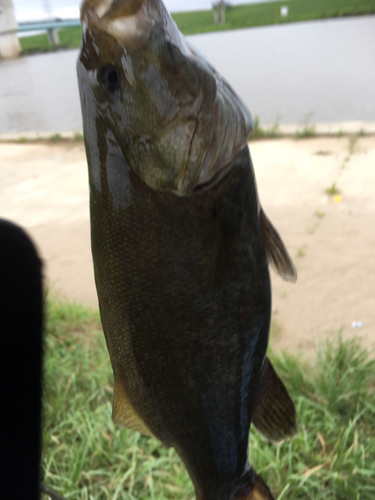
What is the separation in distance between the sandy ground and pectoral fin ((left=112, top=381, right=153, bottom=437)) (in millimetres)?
1690

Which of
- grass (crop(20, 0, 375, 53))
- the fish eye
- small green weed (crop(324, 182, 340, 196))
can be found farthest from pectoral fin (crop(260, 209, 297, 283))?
small green weed (crop(324, 182, 340, 196))

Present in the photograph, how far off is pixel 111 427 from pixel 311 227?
2.10m

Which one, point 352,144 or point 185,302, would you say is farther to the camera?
point 352,144

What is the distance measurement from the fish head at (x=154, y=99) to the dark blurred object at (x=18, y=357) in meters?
0.65

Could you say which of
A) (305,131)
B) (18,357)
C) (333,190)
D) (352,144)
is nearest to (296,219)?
(333,190)

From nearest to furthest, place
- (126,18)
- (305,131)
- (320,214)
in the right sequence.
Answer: (126,18)
(320,214)
(305,131)

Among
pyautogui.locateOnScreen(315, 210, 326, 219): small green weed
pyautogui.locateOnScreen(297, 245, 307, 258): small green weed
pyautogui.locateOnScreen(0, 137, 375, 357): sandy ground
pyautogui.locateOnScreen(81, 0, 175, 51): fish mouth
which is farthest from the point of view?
pyautogui.locateOnScreen(315, 210, 326, 219): small green weed

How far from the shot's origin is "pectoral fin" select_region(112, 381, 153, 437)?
27.1 inches

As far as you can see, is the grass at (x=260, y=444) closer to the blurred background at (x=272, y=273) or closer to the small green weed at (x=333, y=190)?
the blurred background at (x=272, y=273)

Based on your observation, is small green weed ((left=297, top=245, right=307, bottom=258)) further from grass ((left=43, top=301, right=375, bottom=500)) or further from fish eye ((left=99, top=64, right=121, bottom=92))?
fish eye ((left=99, top=64, right=121, bottom=92))

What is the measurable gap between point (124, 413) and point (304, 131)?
411 cm

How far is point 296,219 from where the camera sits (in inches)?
128

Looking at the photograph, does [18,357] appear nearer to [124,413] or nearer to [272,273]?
[124,413]

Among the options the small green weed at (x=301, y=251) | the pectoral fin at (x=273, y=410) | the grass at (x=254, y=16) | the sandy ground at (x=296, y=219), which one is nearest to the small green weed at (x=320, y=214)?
the sandy ground at (x=296, y=219)
